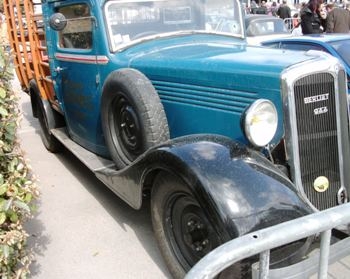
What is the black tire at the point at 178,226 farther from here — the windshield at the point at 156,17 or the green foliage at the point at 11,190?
the windshield at the point at 156,17

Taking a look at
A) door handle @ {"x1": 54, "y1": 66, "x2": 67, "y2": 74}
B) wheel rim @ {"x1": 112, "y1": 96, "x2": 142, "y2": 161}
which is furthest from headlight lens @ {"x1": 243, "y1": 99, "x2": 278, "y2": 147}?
door handle @ {"x1": 54, "y1": 66, "x2": 67, "y2": 74}

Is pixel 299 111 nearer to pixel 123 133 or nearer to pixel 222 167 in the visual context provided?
pixel 222 167

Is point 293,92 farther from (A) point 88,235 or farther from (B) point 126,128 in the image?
(A) point 88,235

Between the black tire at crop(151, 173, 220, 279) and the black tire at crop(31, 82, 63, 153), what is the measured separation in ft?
9.37

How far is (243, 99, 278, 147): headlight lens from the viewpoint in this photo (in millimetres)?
2340

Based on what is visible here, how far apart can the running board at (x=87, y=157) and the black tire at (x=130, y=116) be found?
215 millimetres

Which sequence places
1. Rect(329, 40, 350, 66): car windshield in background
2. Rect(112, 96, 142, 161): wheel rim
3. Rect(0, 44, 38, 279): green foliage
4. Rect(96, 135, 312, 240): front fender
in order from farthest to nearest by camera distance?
1. Rect(329, 40, 350, 66): car windshield in background
2. Rect(112, 96, 142, 161): wheel rim
3. Rect(0, 44, 38, 279): green foliage
4. Rect(96, 135, 312, 240): front fender

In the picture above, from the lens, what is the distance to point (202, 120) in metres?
3.05

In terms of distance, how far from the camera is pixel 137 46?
12.0ft

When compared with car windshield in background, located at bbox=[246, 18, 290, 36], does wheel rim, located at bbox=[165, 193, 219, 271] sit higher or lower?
lower

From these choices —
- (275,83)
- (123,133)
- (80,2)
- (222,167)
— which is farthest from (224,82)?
(80,2)

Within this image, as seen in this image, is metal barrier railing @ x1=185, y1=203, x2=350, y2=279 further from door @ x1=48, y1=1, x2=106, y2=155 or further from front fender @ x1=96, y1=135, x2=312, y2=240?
door @ x1=48, y1=1, x2=106, y2=155

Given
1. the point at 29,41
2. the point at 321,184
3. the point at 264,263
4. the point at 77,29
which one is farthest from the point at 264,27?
the point at 264,263

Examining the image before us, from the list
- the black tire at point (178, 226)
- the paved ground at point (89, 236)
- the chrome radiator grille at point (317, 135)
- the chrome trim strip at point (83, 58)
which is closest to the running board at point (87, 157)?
the paved ground at point (89, 236)
